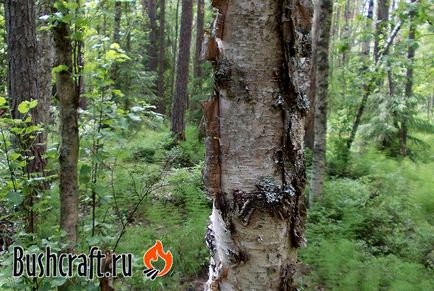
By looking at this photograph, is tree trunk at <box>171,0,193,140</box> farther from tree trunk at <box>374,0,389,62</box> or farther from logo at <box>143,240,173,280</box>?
logo at <box>143,240,173,280</box>

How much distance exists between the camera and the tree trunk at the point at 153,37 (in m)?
19.7

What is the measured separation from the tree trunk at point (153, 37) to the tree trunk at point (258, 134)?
19146 mm

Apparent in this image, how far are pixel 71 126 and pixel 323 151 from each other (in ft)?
14.5

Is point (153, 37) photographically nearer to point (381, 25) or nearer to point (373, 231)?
point (381, 25)

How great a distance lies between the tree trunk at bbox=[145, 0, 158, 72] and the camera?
64.5 feet

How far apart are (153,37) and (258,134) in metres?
20.4

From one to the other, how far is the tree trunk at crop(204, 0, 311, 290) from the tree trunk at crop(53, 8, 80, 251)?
6.07ft

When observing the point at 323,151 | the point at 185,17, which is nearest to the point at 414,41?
the point at 323,151

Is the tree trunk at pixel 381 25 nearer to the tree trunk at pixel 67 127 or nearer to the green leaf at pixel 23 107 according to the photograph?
the tree trunk at pixel 67 127

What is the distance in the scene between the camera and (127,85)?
14.5 metres

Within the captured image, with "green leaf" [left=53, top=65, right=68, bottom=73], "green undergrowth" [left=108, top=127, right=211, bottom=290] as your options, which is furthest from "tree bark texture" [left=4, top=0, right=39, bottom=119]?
"green leaf" [left=53, top=65, right=68, bottom=73]

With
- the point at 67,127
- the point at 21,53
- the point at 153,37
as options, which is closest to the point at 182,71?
the point at 21,53

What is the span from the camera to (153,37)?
2070cm

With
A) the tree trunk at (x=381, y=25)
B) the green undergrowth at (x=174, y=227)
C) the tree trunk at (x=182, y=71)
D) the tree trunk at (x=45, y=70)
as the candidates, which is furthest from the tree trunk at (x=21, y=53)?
the tree trunk at (x=182, y=71)
